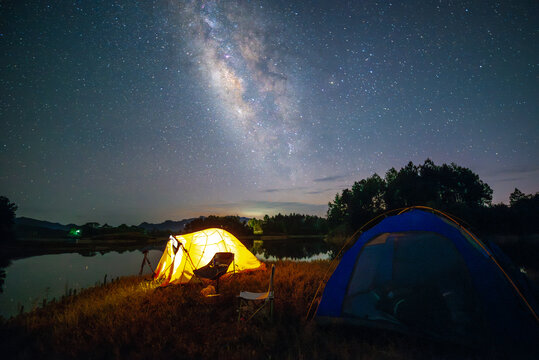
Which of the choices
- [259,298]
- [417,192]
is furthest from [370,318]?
[417,192]

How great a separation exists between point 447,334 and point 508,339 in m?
0.76

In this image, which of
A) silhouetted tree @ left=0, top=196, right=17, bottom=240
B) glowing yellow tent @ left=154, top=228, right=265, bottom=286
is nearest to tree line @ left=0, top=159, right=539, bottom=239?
silhouetted tree @ left=0, top=196, right=17, bottom=240

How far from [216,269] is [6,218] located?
146 ft

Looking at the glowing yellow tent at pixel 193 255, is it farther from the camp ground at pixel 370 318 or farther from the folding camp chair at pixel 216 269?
the camp ground at pixel 370 318

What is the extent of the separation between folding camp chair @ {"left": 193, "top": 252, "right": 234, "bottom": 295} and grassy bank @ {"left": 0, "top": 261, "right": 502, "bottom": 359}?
0.60m

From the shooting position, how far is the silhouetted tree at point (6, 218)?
32188 millimetres

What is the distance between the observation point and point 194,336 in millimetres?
4434

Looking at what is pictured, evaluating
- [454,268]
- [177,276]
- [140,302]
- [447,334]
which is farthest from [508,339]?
[177,276]

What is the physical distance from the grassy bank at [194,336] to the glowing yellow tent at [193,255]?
2.10m

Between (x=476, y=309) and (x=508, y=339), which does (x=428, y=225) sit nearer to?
(x=476, y=309)

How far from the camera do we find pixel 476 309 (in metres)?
3.89

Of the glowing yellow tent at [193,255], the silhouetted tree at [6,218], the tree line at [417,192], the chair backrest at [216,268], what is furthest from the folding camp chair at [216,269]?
the silhouetted tree at [6,218]

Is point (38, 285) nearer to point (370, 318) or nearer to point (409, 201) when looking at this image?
point (370, 318)

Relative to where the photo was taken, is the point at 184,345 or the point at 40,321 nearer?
the point at 184,345
